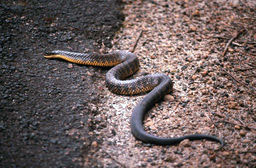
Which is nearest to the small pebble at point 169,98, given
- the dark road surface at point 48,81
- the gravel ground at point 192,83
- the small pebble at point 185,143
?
the gravel ground at point 192,83

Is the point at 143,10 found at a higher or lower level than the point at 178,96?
higher

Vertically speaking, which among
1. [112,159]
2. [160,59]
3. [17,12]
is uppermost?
[17,12]

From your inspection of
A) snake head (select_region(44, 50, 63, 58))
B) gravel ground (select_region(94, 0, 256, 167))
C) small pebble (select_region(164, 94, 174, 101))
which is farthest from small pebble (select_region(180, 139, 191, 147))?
snake head (select_region(44, 50, 63, 58))

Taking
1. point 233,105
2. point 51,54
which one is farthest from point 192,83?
point 51,54

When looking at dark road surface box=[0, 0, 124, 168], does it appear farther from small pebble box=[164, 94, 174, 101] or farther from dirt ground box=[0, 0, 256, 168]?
small pebble box=[164, 94, 174, 101]

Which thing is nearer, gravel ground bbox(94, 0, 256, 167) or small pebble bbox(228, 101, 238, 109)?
gravel ground bbox(94, 0, 256, 167)

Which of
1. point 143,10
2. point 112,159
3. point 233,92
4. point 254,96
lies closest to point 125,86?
point 112,159

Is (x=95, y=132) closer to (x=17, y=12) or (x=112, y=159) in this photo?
(x=112, y=159)

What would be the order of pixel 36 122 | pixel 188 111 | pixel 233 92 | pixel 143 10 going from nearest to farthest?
pixel 36 122 < pixel 188 111 < pixel 233 92 < pixel 143 10

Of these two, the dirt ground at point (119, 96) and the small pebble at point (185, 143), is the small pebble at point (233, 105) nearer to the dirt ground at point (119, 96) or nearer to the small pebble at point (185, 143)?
the dirt ground at point (119, 96)
